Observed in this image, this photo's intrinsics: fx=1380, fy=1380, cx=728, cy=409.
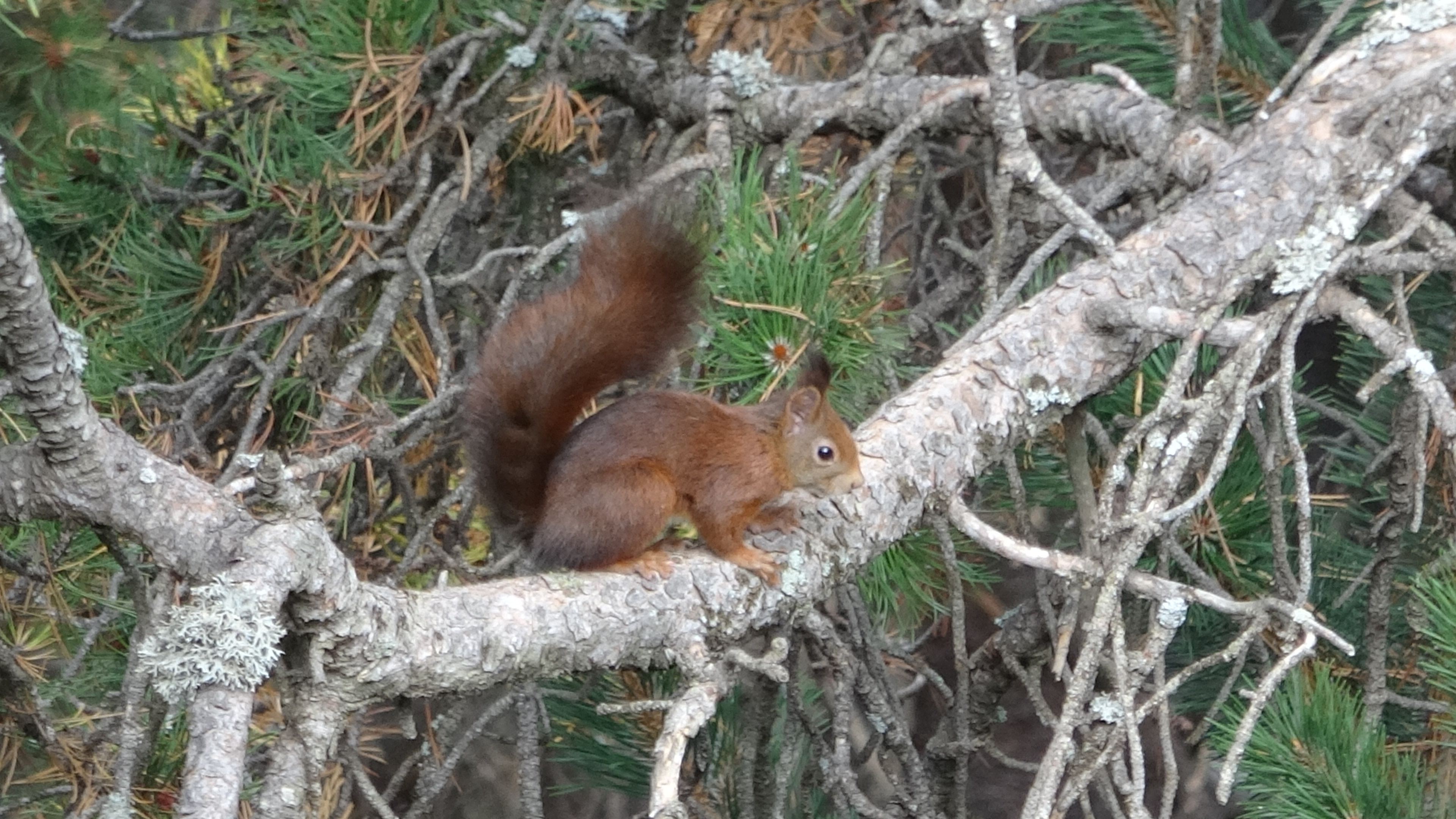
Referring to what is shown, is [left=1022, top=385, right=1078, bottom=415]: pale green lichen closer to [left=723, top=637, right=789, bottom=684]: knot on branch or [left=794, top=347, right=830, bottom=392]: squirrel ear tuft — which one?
[left=794, top=347, right=830, bottom=392]: squirrel ear tuft

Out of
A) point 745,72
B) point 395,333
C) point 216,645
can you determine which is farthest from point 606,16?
point 216,645

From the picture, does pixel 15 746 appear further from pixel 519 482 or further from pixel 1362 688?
pixel 1362 688

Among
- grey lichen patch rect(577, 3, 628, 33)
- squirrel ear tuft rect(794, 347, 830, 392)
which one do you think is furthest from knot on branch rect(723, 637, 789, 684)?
grey lichen patch rect(577, 3, 628, 33)

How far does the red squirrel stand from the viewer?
1201 mm

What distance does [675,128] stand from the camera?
1.72 m

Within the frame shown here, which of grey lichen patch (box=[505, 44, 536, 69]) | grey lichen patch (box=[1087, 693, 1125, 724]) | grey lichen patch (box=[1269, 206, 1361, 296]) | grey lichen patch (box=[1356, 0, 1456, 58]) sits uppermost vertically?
grey lichen patch (box=[1356, 0, 1456, 58])

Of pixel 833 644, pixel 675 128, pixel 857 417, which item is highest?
pixel 675 128

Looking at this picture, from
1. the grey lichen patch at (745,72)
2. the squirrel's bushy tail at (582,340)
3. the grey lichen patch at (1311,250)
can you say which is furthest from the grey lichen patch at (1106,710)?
the grey lichen patch at (745,72)

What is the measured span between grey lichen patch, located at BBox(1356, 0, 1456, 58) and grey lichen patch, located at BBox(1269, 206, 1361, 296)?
0.72 ft

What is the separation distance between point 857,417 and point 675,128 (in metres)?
0.47

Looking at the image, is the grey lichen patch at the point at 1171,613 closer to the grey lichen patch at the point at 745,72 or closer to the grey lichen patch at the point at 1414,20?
the grey lichen patch at the point at 1414,20

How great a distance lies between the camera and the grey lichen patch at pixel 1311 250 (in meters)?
1.13

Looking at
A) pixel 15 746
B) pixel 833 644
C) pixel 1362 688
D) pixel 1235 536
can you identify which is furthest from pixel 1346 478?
pixel 15 746

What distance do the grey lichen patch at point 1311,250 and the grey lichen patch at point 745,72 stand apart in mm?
635
